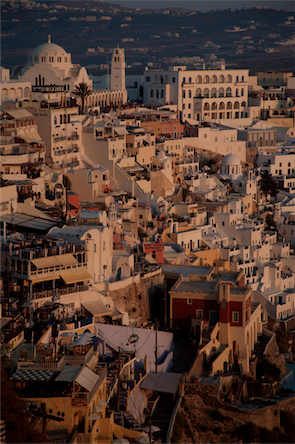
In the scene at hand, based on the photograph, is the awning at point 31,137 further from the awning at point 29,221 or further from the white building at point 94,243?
the white building at point 94,243

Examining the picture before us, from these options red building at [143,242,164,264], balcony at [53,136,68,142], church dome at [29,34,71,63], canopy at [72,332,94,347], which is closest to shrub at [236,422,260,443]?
canopy at [72,332,94,347]

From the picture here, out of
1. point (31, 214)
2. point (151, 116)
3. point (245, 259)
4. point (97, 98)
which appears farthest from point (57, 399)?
point (97, 98)

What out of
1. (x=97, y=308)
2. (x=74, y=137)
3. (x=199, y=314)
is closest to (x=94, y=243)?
(x=97, y=308)

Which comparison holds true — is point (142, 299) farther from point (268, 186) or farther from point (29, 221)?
point (268, 186)

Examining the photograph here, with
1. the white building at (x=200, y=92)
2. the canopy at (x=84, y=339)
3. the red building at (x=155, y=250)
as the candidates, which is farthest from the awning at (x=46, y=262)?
the white building at (x=200, y=92)

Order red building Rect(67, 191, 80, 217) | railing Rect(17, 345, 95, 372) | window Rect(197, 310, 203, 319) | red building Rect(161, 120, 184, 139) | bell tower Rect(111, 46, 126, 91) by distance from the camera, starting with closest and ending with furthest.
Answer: railing Rect(17, 345, 95, 372) → window Rect(197, 310, 203, 319) → red building Rect(67, 191, 80, 217) → red building Rect(161, 120, 184, 139) → bell tower Rect(111, 46, 126, 91)

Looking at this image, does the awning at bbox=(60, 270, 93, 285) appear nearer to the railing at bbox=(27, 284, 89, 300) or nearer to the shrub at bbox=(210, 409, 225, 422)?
the railing at bbox=(27, 284, 89, 300)
